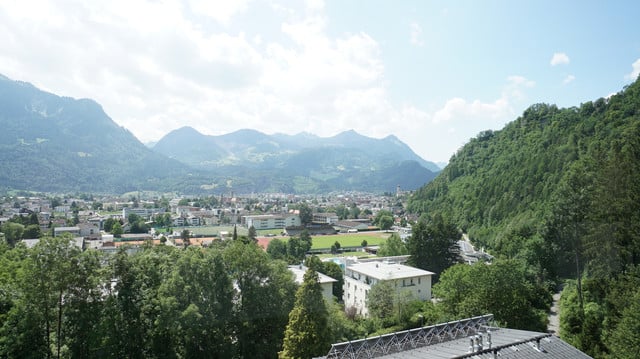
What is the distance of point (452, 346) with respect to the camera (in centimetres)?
1290

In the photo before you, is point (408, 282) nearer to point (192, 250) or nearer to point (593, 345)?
point (593, 345)

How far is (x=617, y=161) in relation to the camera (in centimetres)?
2220

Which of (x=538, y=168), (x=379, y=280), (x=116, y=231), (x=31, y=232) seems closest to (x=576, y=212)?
(x=379, y=280)

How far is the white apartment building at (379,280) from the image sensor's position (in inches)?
1125

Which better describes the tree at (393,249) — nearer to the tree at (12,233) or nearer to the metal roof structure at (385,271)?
the metal roof structure at (385,271)

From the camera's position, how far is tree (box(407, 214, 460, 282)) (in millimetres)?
36719

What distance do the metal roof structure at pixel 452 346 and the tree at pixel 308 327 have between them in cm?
344

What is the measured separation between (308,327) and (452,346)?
5.19 metres

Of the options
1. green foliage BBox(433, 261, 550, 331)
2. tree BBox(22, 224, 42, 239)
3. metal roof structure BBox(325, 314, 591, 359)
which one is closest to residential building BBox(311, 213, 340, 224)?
tree BBox(22, 224, 42, 239)

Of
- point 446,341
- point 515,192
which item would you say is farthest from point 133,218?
point 446,341

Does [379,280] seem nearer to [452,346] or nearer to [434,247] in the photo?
[434,247]

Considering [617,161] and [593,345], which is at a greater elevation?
[617,161]

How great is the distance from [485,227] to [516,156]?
16587 millimetres

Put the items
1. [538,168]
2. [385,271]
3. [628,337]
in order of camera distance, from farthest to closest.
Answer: [538,168] → [385,271] → [628,337]
